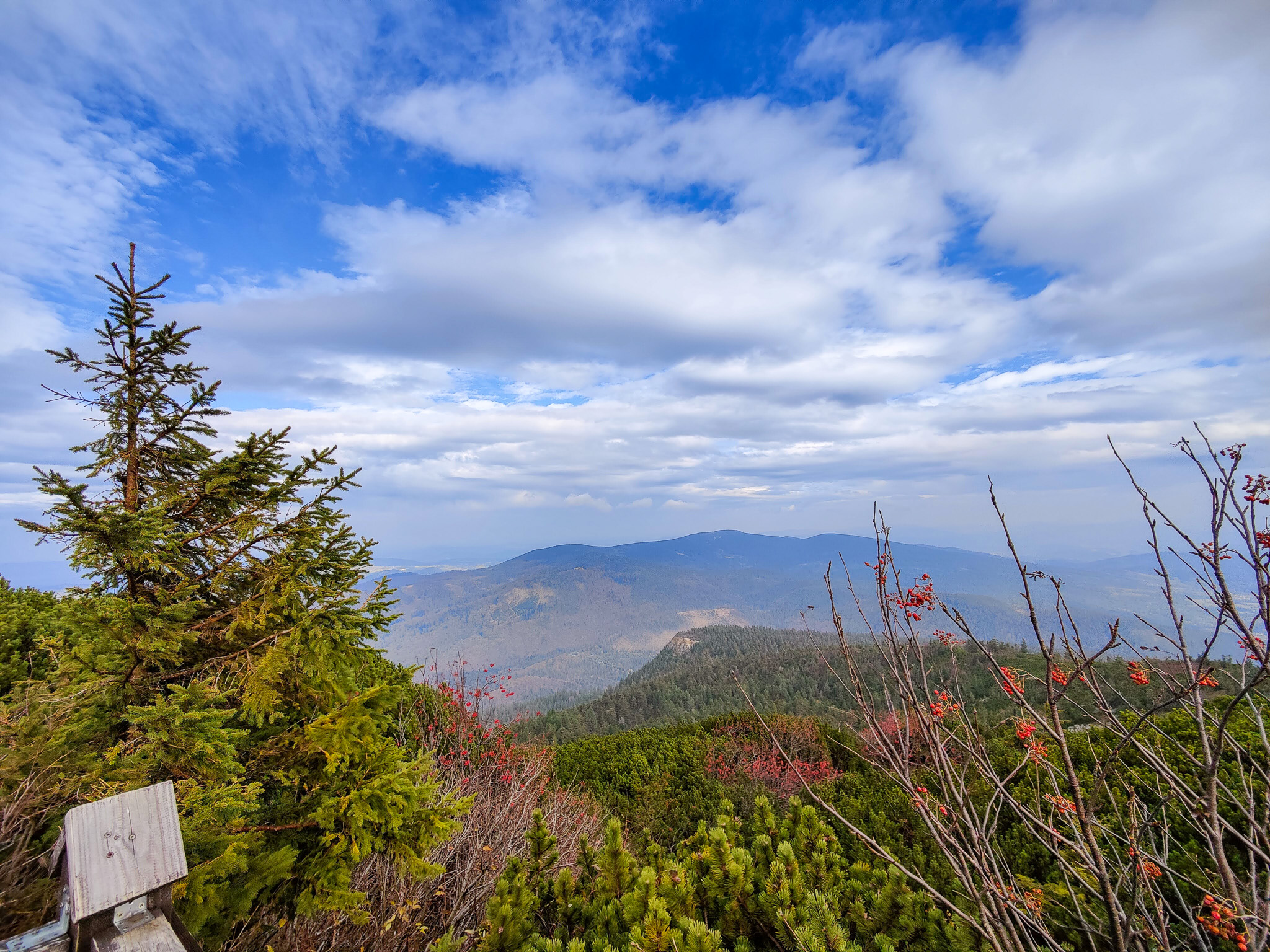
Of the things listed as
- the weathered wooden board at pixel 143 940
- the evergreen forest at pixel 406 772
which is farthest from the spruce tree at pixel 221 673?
the weathered wooden board at pixel 143 940

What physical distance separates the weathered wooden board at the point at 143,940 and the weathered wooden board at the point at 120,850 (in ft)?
0.42

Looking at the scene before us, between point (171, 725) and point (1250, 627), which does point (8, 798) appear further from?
point (1250, 627)

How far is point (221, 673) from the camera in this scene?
4746mm

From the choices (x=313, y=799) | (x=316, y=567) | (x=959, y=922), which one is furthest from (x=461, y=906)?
(x=959, y=922)

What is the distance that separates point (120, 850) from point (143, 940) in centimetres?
32

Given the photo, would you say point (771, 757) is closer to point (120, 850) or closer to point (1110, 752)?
point (1110, 752)

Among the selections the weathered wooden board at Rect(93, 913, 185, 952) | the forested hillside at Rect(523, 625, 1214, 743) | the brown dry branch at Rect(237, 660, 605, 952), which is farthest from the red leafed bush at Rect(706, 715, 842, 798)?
the forested hillside at Rect(523, 625, 1214, 743)

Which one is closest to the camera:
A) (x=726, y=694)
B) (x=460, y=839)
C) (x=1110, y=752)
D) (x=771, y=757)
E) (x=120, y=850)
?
(x=120, y=850)

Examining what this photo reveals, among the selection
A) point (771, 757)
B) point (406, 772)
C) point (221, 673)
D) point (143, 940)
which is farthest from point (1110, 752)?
point (771, 757)

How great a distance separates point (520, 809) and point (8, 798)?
18.1 feet

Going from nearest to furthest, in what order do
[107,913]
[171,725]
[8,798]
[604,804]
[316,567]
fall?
[107,913], [8,798], [171,725], [316,567], [604,804]

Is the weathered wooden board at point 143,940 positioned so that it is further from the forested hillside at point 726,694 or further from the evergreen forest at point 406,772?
the forested hillside at point 726,694

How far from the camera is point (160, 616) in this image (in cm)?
436

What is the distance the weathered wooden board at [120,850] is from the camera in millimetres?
1366
